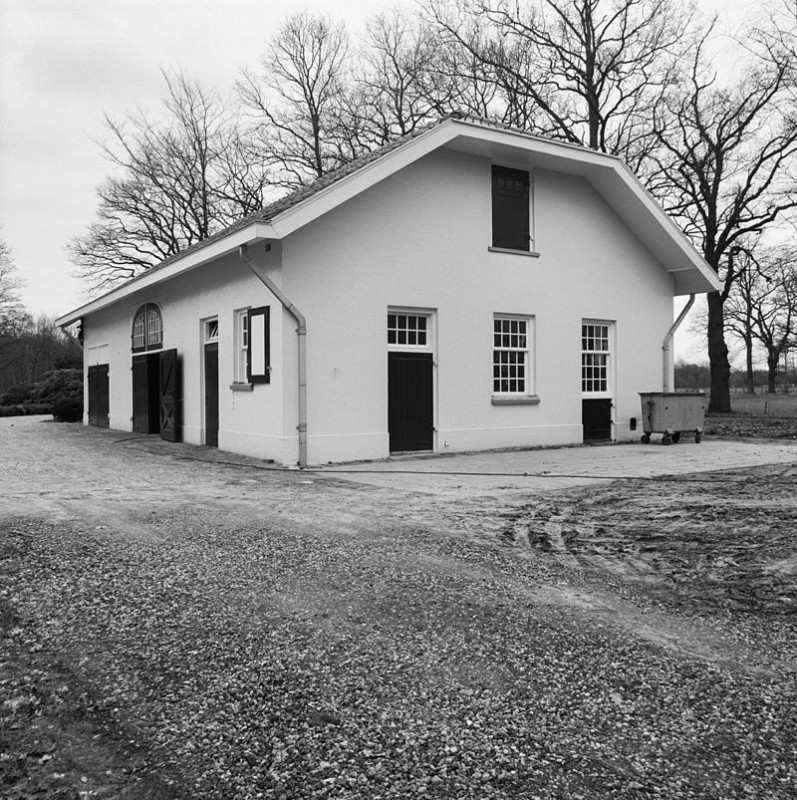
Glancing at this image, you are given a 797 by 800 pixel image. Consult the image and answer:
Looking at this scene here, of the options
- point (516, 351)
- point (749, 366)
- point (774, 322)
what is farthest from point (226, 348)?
point (749, 366)

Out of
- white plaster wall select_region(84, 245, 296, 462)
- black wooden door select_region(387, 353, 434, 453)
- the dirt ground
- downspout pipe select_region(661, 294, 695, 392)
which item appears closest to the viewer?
the dirt ground

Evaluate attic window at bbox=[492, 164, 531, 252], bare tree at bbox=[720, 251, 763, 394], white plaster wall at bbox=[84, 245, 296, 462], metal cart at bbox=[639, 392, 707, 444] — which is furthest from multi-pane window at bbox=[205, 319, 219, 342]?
bare tree at bbox=[720, 251, 763, 394]

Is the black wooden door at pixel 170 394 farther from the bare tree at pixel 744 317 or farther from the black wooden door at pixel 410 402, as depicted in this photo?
the bare tree at pixel 744 317

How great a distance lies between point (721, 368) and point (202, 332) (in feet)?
69.3

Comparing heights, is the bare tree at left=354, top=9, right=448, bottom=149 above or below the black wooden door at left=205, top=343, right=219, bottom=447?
above

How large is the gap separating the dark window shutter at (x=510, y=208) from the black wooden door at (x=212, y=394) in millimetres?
6189

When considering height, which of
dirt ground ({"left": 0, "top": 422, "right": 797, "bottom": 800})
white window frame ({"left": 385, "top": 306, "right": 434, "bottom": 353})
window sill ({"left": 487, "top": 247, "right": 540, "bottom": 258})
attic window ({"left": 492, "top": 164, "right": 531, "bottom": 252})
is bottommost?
dirt ground ({"left": 0, "top": 422, "right": 797, "bottom": 800})

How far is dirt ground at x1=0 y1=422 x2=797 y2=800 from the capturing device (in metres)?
2.60

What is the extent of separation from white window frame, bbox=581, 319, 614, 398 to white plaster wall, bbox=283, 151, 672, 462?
22cm

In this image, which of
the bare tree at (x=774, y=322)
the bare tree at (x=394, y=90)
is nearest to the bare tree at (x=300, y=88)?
the bare tree at (x=394, y=90)

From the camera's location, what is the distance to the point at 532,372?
1547 centimetres

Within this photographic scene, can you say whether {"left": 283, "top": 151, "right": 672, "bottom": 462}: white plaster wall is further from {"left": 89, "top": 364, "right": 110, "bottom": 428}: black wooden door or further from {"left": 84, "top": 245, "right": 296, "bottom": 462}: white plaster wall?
{"left": 89, "top": 364, "right": 110, "bottom": 428}: black wooden door

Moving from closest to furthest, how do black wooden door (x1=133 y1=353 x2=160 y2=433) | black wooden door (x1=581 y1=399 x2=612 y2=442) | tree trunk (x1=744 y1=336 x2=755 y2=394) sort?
1. black wooden door (x1=581 y1=399 x2=612 y2=442)
2. black wooden door (x1=133 y1=353 x2=160 y2=433)
3. tree trunk (x1=744 y1=336 x2=755 y2=394)

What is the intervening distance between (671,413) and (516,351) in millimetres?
3865
